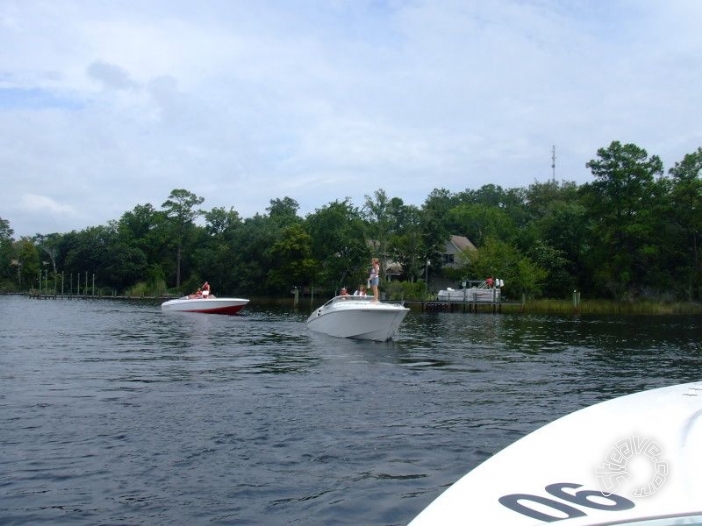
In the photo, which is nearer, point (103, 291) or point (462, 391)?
point (462, 391)

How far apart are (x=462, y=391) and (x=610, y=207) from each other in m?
57.5

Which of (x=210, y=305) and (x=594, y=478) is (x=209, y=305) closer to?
(x=210, y=305)

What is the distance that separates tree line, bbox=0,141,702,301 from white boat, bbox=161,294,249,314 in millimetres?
27265

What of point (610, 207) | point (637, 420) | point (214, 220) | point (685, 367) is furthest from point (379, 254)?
point (637, 420)

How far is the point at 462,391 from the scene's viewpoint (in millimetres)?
12508

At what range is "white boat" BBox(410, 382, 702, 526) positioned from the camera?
2.58 meters

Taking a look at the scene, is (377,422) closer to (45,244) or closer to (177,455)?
(177,455)

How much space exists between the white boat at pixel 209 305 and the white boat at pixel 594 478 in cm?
4227

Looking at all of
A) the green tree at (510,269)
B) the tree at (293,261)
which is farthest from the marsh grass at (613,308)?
the tree at (293,261)

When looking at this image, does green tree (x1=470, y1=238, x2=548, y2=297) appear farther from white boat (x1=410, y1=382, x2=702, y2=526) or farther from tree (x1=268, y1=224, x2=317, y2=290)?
white boat (x1=410, y1=382, x2=702, y2=526)

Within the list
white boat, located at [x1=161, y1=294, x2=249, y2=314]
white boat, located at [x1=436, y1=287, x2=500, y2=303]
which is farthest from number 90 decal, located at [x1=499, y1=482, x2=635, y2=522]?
white boat, located at [x1=436, y1=287, x2=500, y2=303]

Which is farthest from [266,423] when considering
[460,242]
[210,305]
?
[460,242]

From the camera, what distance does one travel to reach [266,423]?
30.8 ft

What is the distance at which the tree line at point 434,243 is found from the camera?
6334 centimetres
